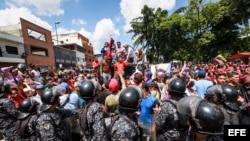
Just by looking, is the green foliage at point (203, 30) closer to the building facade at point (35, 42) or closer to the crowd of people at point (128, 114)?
the building facade at point (35, 42)

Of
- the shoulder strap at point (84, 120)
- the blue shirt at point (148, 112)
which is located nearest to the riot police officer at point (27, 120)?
the shoulder strap at point (84, 120)

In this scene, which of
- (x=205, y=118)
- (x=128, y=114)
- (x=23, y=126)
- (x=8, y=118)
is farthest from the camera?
(x=8, y=118)

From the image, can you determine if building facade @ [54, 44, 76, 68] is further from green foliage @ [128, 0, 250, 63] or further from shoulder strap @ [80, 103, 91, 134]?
shoulder strap @ [80, 103, 91, 134]

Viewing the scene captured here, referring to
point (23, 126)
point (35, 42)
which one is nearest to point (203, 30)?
point (35, 42)

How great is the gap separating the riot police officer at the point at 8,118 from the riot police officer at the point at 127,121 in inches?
104

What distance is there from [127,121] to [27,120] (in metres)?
2.12

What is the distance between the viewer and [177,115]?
3.16 meters

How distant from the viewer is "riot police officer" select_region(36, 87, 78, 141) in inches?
124

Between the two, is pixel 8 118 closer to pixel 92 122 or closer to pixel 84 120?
pixel 84 120

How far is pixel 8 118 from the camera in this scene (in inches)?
172

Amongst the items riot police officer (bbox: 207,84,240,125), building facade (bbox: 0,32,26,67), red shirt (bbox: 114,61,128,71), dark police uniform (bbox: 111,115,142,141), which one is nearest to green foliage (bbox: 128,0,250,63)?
building facade (bbox: 0,32,26,67)

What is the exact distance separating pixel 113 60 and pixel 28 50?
88.1 ft

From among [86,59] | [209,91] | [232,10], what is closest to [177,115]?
[209,91]

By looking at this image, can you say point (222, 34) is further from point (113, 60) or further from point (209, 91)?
point (209, 91)
